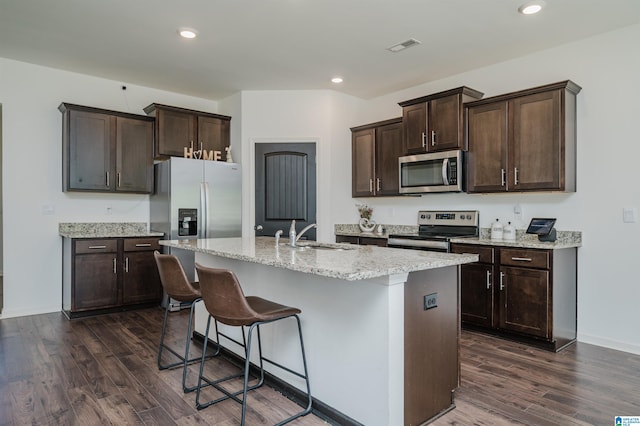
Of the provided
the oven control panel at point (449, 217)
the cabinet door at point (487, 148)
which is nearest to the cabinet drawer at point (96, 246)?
the oven control panel at point (449, 217)

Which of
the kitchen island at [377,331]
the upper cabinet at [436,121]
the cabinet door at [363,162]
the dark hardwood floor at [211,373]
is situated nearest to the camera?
the kitchen island at [377,331]

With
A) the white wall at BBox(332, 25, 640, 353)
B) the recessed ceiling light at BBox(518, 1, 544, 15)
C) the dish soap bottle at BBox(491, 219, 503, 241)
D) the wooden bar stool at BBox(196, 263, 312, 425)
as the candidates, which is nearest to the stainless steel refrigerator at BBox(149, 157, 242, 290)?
the wooden bar stool at BBox(196, 263, 312, 425)

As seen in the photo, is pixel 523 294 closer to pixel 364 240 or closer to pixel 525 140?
pixel 525 140

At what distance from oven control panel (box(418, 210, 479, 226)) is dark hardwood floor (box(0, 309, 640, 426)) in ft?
4.10

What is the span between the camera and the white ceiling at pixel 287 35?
10.1 feet

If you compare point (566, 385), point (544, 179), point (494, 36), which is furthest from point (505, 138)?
point (566, 385)

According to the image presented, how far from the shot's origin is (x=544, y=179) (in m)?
3.50

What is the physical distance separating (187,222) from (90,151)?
1.29 meters

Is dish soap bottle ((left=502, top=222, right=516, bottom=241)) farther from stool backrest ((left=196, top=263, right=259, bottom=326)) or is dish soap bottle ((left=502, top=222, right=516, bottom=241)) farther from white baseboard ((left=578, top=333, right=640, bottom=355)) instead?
stool backrest ((left=196, top=263, right=259, bottom=326))

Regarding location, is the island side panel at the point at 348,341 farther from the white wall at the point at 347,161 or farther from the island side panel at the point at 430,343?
the white wall at the point at 347,161

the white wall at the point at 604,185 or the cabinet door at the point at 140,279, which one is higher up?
the white wall at the point at 604,185

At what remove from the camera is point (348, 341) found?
6.86ft

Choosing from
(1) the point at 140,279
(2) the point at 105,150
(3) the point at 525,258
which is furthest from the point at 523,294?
(2) the point at 105,150

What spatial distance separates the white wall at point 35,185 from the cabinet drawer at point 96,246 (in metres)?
0.54
